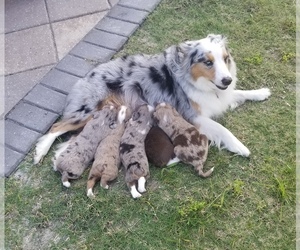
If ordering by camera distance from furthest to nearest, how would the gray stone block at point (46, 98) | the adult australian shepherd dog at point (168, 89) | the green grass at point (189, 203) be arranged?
the gray stone block at point (46, 98), the adult australian shepherd dog at point (168, 89), the green grass at point (189, 203)

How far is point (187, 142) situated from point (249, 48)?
173cm

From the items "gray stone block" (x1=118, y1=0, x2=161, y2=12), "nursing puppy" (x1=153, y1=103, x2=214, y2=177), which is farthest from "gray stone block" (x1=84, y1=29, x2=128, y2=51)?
"nursing puppy" (x1=153, y1=103, x2=214, y2=177)

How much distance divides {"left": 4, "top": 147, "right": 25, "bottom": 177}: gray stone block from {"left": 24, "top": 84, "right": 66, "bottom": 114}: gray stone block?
57 centimetres

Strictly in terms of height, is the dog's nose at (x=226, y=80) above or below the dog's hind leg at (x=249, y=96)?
above

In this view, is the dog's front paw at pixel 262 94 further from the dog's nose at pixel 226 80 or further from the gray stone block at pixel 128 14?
the gray stone block at pixel 128 14

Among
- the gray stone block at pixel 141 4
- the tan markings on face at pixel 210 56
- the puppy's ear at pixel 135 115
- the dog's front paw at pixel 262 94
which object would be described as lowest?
the dog's front paw at pixel 262 94

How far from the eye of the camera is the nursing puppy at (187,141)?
3.33 meters

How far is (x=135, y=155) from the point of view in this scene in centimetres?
328

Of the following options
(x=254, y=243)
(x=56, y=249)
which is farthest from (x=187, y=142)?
(x=56, y=249)

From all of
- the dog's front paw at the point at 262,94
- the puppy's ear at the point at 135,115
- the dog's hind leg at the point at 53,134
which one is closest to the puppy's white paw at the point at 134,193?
the puppy's ear at the point at 135,115

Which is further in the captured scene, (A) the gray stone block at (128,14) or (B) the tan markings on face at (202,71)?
(A) the gray stone block at (128,14)

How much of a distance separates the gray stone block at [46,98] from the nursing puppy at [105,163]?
86 cm

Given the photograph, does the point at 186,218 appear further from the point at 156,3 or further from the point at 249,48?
the point at 156,3

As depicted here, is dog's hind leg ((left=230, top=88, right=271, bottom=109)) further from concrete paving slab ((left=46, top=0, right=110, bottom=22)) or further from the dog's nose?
concrete paving slab ((left=46, top=0, right=110, bottom=22))
